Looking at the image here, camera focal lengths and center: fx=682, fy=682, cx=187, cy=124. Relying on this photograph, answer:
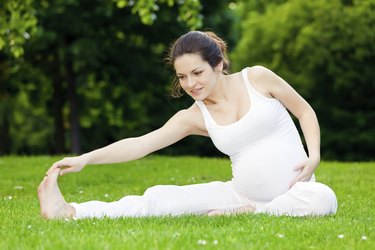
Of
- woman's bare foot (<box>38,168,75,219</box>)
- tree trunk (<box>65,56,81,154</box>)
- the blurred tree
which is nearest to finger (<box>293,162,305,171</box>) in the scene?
woman's bare foot (<box>38,168,75,219</box>)

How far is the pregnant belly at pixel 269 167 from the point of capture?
21.2 ft

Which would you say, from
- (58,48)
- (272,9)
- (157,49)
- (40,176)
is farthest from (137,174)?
(272,9)

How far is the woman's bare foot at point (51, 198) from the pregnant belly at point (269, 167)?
68.2 inches

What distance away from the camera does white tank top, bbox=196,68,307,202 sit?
253 inches

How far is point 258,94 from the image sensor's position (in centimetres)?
650

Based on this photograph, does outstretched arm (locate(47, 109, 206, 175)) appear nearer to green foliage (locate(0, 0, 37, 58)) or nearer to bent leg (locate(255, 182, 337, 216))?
bent leg (locate(255, 182, 337, 216))

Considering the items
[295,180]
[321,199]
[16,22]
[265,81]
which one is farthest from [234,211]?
A: [16,22]

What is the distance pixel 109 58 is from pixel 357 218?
21.2 meters

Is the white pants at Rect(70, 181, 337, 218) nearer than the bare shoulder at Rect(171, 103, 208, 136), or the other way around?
the white pants at Rect(70, 181, 337, 218)

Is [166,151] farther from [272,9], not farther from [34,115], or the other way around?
[272,9]

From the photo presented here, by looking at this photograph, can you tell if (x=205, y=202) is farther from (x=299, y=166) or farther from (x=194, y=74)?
(x=194, y=74)

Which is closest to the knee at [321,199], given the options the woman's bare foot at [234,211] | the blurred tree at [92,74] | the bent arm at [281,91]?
the bent arm at [281,91]

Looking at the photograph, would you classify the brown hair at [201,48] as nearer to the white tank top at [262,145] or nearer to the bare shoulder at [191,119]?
the white tank top at [262,145]

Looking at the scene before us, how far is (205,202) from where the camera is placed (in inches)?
260
